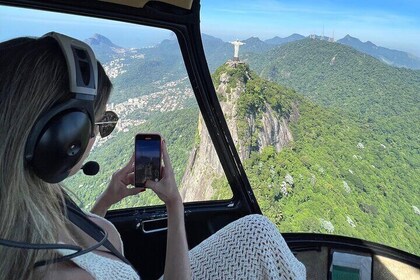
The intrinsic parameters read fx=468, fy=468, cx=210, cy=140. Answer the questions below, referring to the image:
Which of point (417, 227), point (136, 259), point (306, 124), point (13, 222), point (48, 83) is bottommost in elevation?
point (417, 227)

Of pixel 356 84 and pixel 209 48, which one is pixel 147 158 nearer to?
pixel 209 48

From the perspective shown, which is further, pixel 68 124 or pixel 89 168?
pixel 89 168

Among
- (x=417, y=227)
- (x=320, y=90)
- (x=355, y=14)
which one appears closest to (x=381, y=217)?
(x=417, y=227)

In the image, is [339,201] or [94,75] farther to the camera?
[339,201]

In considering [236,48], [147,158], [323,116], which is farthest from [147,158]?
[323,116]

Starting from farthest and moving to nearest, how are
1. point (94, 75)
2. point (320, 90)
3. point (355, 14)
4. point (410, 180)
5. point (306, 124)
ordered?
point (410, 180) → point (355, 14) → point (320, 90) → point (306, 124) → point (94, 75)

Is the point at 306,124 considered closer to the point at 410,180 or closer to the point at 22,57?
the point at 410,180
